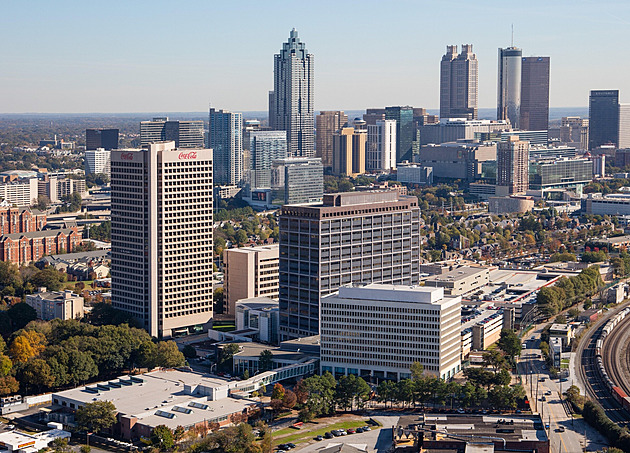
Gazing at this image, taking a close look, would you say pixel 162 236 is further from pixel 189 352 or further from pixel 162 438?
pixel 162 438

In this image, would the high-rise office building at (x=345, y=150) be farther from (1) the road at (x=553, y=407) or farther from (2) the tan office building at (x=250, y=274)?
(1) the road at (x=553, y=407)

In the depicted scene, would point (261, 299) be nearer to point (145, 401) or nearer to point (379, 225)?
point (379, 225)

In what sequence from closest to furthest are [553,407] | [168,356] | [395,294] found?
[553,407]
[395,294]
[168,356]

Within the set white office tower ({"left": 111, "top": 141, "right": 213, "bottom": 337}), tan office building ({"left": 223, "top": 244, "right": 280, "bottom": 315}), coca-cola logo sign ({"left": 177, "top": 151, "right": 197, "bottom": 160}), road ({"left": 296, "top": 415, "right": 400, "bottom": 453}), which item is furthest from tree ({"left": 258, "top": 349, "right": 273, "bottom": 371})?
coca-cola logo sign ({"left": 177, "top": 151, "right": 197, "bottom": 160})

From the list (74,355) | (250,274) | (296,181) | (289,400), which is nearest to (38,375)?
(74,355)

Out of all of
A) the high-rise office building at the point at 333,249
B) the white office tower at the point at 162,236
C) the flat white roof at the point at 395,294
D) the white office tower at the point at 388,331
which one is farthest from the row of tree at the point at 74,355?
the flat white roof at the point at 395,294

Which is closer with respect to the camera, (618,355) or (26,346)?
(26,346)

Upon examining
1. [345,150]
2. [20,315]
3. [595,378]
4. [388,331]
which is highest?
[345,150]

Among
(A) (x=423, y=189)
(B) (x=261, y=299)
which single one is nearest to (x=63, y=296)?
(B) (x=261, y=299)
